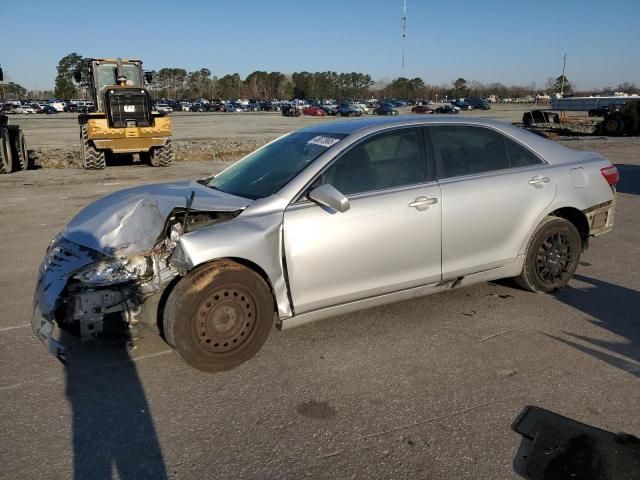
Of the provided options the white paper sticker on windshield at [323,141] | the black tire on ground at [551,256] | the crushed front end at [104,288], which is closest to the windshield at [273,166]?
the white paper sticker on windshield at [323,141]

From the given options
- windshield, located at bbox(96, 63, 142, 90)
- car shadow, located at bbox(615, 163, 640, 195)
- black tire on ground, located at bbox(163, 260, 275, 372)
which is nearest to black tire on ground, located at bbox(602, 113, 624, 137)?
car shadow, located at bbox(615, 163, 640, 195)

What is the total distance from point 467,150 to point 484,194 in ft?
1.34

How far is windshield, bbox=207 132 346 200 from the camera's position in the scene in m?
3.96

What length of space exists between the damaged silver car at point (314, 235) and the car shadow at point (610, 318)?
1.12ft

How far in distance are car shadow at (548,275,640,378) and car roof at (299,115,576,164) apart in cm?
126

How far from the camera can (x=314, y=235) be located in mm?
3637

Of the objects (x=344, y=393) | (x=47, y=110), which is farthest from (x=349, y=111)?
(x=344, y=393)

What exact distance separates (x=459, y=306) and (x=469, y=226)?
0.83m

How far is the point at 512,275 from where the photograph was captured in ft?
15.2

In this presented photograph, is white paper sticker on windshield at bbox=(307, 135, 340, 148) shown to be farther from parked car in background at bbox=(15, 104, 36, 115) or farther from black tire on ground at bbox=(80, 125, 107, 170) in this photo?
parked car in background at bbox=(15, 104, 36, 115)

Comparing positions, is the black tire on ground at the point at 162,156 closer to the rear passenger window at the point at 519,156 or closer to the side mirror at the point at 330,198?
the rear passenger window at the point at 519,156

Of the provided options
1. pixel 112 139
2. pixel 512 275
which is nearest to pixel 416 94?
pixel 112 139

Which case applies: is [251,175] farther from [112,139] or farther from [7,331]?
[112,139]

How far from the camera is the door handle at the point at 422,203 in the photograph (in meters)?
4.00
